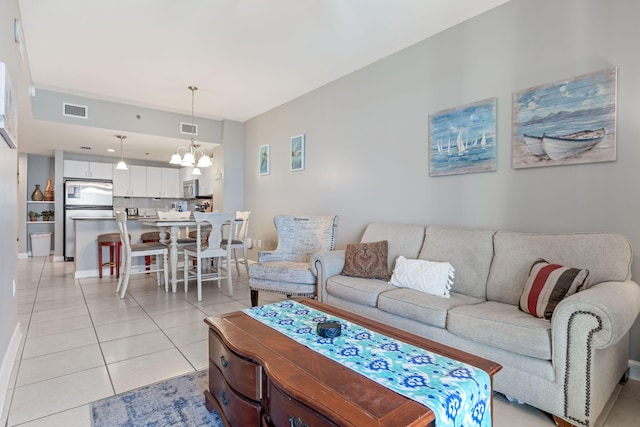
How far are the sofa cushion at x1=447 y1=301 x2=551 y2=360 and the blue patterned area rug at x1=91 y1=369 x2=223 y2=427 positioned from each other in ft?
4.67

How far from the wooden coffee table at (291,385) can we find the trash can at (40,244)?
7.63 m

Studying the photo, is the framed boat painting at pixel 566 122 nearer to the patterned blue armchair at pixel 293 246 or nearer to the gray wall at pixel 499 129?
the gray wall at pixel 499 129

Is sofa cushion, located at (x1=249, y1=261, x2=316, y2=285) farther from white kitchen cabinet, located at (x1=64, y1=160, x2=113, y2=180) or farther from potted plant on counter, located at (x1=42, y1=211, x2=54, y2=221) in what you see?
potted plant on counter, located at (x1=42, y1=211, x2=54, y2=221)

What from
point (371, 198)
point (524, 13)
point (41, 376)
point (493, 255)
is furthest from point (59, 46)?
point (493, 255)

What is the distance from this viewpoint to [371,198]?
376 centimetres

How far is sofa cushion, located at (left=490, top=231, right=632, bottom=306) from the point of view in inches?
74.6

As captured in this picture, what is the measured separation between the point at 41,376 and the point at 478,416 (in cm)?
252

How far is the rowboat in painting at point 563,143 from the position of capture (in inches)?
86.9

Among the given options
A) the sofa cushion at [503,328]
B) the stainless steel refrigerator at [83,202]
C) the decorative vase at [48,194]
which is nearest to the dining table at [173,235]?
the sofa cushion at [503,328]

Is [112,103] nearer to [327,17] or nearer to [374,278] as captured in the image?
[327,17]

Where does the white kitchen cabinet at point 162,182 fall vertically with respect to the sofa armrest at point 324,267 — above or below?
above

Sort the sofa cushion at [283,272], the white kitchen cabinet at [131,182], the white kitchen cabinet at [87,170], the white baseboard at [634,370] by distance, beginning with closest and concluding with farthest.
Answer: the white baseboard at [634,370]
the sofa cushion at [283,272]
the white kitchen cabinet at [87,170]
the white kitchen cabinet at [131,182]

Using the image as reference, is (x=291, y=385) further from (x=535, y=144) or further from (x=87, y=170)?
(x=87, y=170)

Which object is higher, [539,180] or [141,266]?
[539,180]
